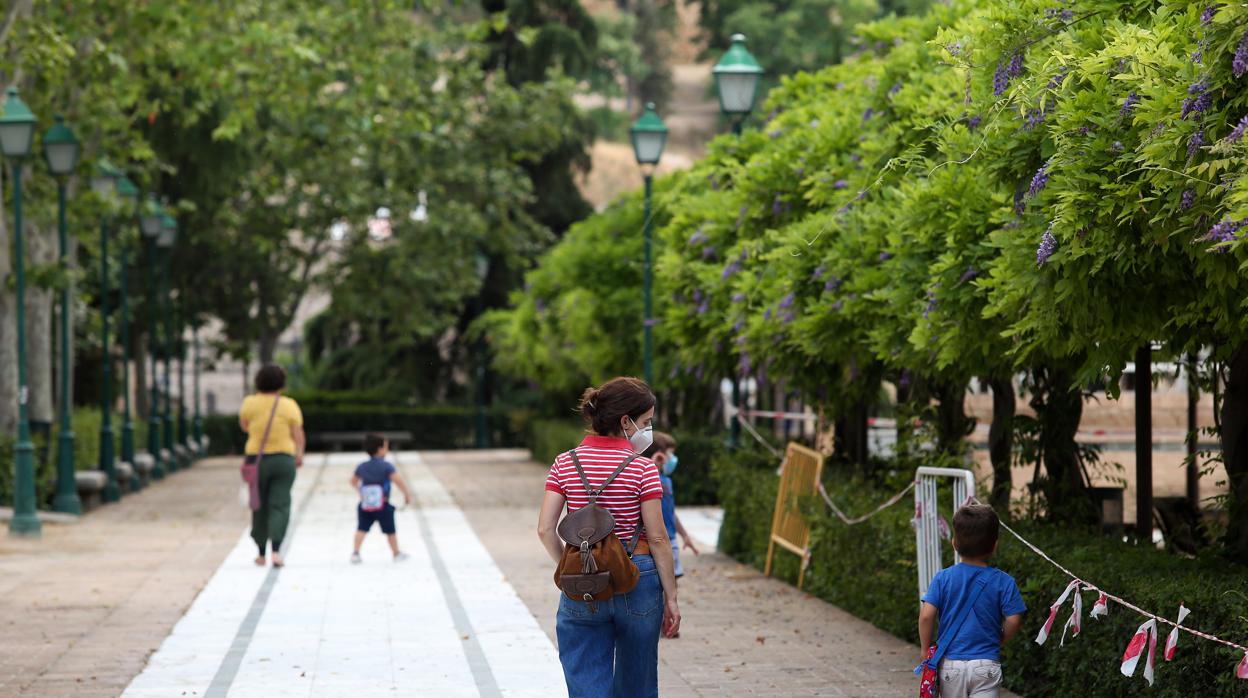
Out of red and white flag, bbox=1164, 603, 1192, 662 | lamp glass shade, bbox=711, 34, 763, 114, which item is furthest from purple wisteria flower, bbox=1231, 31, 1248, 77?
lamp glass shade, bbox=711, 34, 763, 114

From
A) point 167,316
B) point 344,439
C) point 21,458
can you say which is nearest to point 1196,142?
point 21,458

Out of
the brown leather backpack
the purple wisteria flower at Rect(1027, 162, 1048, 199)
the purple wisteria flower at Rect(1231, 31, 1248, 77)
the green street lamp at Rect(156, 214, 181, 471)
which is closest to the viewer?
the purple wisteria flower at Rect(1231, 31, 1248, 77)

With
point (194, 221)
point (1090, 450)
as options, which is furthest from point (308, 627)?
point (194, 221)

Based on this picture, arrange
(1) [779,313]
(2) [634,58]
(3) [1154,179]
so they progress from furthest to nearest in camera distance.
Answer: (2) [634,58], (1) [779,313], (3) [1154,179]

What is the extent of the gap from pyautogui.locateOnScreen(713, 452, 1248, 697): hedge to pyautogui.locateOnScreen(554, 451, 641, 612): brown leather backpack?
7.66 feet

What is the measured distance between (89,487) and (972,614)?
2012 cm

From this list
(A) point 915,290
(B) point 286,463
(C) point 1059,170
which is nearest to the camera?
(C) point 1059,170

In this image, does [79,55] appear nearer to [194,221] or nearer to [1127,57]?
[194,221]

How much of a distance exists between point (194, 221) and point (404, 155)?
7127mm

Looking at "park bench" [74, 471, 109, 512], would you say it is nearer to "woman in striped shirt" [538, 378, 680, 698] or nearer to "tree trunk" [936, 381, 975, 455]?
"tree trunk" [936, 381, 975, 455]

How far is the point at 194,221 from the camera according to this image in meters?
43.5

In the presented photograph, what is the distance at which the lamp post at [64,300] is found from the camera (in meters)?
20.8

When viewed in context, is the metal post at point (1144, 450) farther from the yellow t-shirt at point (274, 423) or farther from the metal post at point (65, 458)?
the metal post at point (65, 458)

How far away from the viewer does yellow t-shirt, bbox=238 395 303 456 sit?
14.9 m
